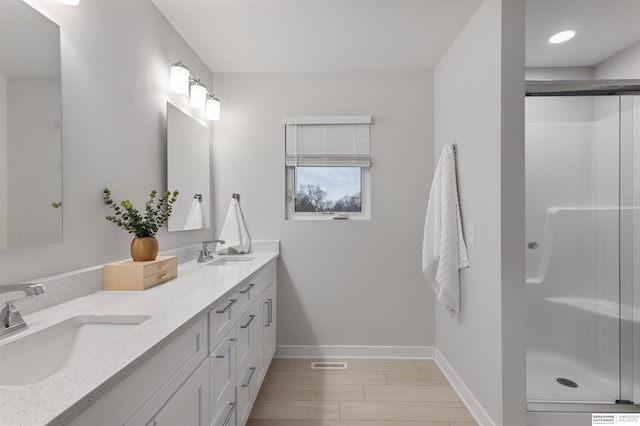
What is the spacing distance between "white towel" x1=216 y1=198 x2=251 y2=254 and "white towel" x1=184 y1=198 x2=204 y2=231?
0.74 ft

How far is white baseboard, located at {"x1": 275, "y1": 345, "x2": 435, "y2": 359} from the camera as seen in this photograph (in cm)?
270

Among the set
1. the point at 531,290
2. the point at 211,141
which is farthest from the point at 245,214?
the point at 531,290

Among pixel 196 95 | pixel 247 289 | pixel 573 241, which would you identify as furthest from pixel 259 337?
pixel 573 241

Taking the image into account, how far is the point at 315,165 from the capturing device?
278 centimetres

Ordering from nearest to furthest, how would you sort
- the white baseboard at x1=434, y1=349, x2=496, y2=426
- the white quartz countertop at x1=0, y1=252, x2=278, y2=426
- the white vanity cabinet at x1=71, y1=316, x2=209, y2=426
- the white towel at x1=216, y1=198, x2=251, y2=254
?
1. the white quartz countertop at x1=0, y1=252, x2=278, y2=426
2. the white vanity cabinet at x1=71, y1=316, x2=209, y2=426
3. the white baseboard at x1=434, y1=349, x2=496, y2=426
4. the white towel at x1=216, y1=198, x2=251, y2=254

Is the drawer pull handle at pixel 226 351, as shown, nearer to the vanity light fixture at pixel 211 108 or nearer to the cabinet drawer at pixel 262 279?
the cabinet drawer at pixel 262 279

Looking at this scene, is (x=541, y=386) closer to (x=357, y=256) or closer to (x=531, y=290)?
(x=531, y=290)

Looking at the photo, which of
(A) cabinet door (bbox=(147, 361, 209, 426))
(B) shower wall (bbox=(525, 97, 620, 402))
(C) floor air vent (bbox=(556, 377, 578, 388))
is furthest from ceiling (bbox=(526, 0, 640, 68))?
(A) cabinet door (bbox=(147, 361, 209, 426))

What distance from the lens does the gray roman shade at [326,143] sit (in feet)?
9.01

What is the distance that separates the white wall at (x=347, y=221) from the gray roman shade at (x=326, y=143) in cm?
8

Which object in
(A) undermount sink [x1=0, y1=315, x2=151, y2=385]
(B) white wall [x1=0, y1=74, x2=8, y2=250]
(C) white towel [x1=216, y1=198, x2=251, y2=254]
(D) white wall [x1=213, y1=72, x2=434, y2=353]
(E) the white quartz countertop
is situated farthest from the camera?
(D) white wall [x1=213, y1=72, x2=434, y2=353]

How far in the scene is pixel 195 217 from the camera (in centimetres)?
238

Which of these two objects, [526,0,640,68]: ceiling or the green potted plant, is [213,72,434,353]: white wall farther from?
the green potted plant

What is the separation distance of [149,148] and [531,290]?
2.93m
